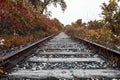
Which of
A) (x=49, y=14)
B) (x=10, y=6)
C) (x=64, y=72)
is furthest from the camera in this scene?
(x=49, y=14)

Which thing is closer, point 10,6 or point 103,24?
point 10,6

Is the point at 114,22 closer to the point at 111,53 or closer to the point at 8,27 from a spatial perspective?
the point at 8,27

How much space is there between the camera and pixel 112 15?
506 inches

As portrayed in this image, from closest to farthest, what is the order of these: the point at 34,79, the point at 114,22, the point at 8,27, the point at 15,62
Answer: the point at 34,79
the point at 15,62
the point at 8,27
the point at 114,22

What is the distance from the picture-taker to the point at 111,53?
5.66m

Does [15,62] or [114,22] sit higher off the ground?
[114,22]

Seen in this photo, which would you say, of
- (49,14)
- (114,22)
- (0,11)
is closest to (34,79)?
(0,11)

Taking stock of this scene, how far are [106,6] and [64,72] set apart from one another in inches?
367

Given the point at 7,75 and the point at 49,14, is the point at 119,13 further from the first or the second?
the point at 49,14

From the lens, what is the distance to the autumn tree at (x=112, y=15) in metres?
12.6

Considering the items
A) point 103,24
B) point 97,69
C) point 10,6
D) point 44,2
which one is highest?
point 44,2

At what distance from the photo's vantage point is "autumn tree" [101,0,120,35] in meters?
12.6

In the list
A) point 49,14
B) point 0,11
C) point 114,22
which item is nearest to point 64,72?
point 0,11

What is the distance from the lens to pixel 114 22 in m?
12.7
